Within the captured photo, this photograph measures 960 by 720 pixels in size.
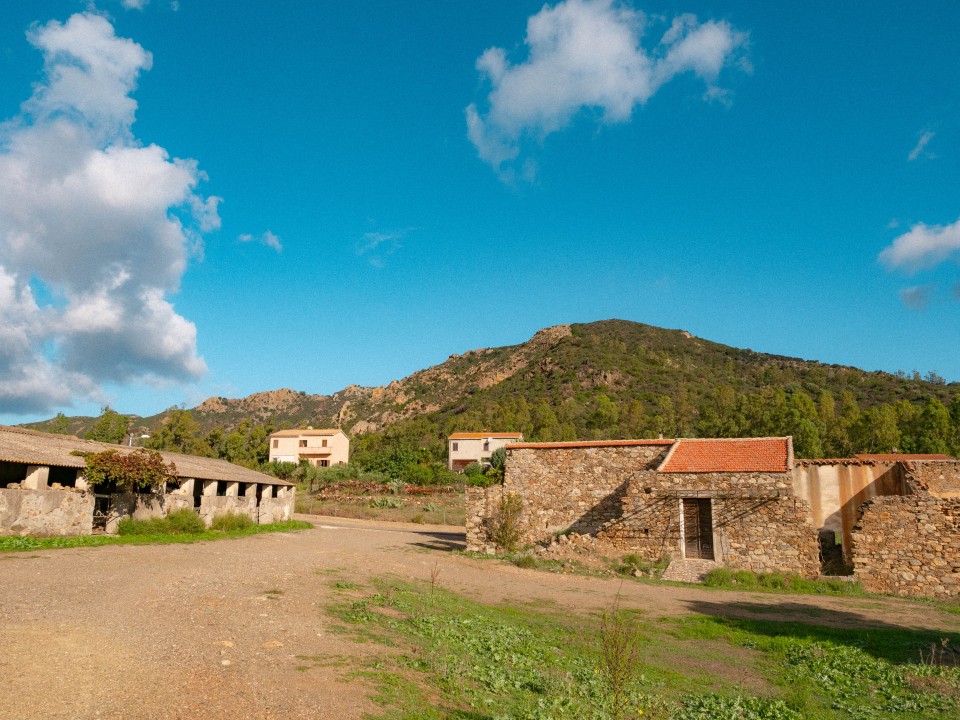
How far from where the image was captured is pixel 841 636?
10711mm

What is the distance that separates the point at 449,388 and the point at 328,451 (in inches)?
1987

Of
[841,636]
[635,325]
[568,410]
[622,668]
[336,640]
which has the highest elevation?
[635,325]

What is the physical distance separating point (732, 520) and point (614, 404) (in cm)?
6288

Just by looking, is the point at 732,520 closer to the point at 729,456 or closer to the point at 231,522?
the point at 729,456

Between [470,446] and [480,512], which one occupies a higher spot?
[470,446]

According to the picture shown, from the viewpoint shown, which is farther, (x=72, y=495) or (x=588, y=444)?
(x=588, y=444)

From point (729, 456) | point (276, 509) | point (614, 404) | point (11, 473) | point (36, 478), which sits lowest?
point (276, 509)

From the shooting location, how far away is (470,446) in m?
76.3

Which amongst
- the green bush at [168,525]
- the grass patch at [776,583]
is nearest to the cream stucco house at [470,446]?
the green bush at [168,525]

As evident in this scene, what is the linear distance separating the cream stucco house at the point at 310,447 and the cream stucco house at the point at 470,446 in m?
16.1

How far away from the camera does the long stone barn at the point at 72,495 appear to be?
17.6m

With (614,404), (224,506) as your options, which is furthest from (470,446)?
(224,506)

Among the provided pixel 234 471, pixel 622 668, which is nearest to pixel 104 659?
pixel 622 668

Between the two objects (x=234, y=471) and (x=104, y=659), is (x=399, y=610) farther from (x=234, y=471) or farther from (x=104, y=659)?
(x=234, y=471)
